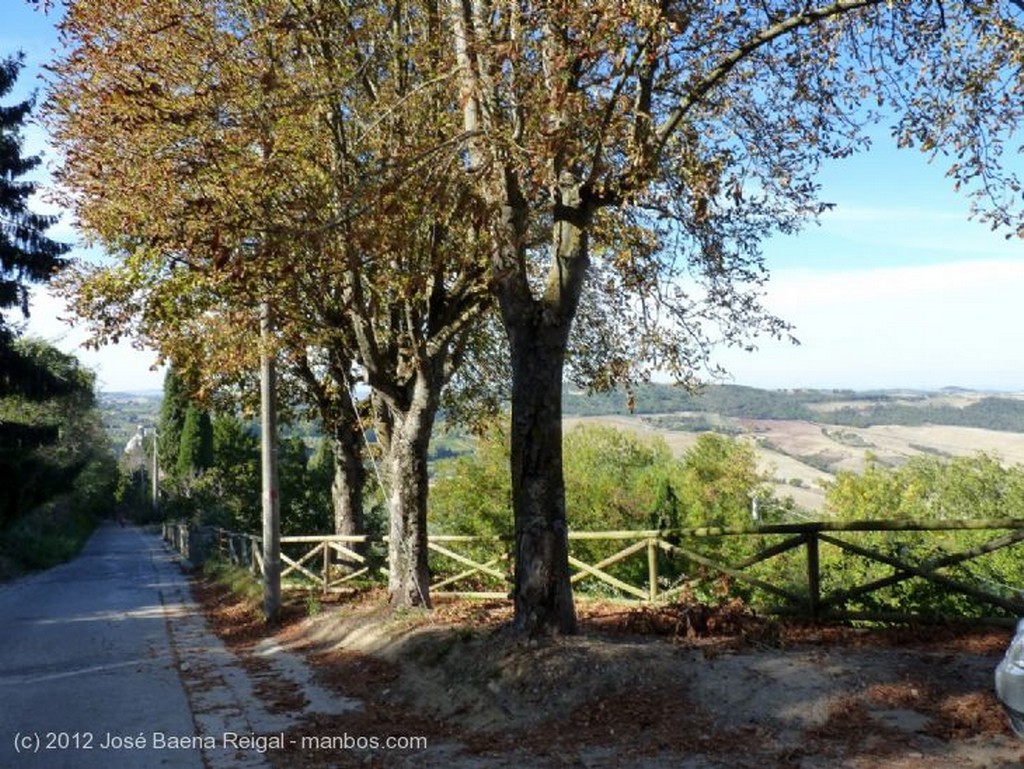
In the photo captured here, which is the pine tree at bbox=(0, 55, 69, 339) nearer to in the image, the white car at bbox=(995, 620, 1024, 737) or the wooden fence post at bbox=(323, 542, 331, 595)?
the wooden fence post at bbox=(323, 542, 331, 595)

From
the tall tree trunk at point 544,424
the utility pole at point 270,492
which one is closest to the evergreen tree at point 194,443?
the utility pole at point 270,492

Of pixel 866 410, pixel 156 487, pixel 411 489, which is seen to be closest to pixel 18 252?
pixel 411 489

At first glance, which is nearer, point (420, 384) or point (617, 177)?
point (617, 177)

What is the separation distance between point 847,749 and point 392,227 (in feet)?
21.7

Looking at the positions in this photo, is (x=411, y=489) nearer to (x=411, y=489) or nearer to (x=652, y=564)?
(x=411, y=489)

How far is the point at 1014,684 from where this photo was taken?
16.1ft

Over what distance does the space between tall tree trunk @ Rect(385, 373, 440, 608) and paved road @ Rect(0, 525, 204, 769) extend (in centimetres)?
340

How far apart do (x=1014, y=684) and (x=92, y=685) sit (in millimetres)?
10054

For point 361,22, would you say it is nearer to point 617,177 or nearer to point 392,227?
point 392,227

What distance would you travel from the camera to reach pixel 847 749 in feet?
20.1

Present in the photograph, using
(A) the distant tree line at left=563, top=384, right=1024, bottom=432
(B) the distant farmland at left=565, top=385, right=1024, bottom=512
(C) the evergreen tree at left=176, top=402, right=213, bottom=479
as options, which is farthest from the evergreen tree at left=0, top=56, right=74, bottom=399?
(A) the distant tree line at left=563, top=384, right=1024, bottom=432

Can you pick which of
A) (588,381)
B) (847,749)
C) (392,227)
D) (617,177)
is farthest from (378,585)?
(847,749)

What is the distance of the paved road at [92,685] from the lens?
7.77m

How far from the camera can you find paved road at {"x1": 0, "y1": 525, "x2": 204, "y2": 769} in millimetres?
7773
